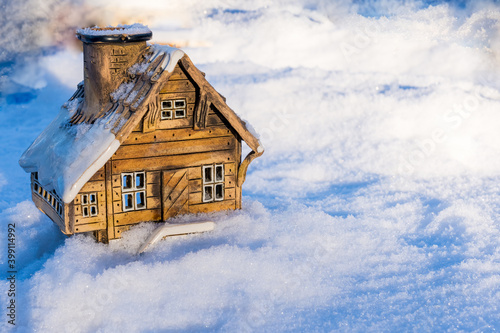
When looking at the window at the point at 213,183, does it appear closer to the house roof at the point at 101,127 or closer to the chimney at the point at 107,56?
the house roof at the point at 101,127

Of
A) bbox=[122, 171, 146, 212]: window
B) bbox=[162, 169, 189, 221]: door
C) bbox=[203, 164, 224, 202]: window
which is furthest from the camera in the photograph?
bbox=[203, 164, 224, 202]: window

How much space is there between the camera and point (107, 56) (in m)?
8.72

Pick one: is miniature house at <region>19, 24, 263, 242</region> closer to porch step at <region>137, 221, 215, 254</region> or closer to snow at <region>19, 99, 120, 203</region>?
snow at <region>19, 99, 120, 203</region>

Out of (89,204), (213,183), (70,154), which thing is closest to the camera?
(70,154)

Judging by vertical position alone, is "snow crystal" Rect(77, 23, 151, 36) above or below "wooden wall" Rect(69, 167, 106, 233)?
above

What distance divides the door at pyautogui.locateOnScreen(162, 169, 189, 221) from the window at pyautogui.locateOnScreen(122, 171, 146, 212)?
0.94 feet

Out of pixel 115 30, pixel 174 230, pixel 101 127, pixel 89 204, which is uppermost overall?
pixel 115 30

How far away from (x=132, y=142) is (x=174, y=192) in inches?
39.3

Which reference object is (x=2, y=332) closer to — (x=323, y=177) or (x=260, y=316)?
(x=260, y=316)

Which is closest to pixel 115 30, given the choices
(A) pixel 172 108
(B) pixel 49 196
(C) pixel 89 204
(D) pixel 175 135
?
(A) pixel 172 108

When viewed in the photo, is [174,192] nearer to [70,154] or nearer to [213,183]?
[213,183]

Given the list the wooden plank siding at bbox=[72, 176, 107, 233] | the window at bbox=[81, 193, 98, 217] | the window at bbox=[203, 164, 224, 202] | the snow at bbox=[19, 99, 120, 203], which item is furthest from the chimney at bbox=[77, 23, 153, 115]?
the window at bbox=[203, 164, 224, 202]

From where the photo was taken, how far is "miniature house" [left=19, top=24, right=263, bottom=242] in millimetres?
8469

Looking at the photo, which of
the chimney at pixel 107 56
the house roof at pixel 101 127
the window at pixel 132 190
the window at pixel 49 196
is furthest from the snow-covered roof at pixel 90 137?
the window at pixel 132 190
